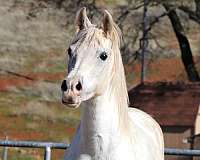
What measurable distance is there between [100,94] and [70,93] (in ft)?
1.67

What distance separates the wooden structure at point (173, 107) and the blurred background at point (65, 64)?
0.03 metres

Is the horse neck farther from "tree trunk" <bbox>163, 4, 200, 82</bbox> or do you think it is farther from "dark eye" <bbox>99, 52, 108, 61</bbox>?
"tree trunk" <bbox>163, 4, 200, 82</bbox>

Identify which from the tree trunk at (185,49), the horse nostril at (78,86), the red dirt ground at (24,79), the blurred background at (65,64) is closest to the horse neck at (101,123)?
the horse nostril at (78,86)

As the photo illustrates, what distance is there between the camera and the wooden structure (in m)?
18.4

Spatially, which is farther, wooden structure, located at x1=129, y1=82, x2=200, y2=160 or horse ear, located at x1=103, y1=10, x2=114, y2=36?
wooden structure, located at x1=129, y1=82, x2=200, y2=160

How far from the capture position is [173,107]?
821 inches

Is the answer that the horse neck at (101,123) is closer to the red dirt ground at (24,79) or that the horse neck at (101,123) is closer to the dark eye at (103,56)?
the dark eye at (103,56)

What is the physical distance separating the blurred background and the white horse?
11.5 feet

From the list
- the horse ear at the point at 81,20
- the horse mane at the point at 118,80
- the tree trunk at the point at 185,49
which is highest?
the tree trunk at the point at 185,49

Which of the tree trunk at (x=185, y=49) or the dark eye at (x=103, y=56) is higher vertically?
the tree trunk at (x=185, y=49)

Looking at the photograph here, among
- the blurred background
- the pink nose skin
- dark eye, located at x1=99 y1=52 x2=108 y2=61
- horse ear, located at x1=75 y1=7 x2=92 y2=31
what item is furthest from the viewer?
the blurred background

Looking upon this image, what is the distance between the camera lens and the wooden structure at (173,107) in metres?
18.4

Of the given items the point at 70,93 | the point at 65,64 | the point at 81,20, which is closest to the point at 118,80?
the point at 81,20

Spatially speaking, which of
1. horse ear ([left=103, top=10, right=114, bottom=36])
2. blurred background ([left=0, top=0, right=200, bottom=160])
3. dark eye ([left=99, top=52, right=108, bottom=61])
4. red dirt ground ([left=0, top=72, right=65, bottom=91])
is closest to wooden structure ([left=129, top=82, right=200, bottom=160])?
blurred background ([left=0, top=0, right=200, bottom=160])
